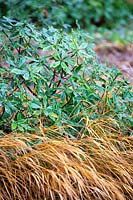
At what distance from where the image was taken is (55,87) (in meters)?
3.48

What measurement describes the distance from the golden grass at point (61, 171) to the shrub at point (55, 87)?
0.56ft

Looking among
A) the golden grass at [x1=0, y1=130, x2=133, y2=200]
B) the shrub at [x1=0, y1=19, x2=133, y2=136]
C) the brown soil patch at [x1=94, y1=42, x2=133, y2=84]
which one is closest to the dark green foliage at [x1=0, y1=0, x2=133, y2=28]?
the brown soil patch at [x1=94, y1=42, x2=133, y2=84]

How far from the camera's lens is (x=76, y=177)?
2930 mm

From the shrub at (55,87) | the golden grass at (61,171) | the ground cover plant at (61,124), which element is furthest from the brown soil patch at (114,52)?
the golden grass at (61,171)

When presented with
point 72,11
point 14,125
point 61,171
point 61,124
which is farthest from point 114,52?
point 61,171

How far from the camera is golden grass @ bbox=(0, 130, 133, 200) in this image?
2938mm

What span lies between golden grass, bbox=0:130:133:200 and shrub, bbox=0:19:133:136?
0.56ft

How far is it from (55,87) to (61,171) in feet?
2.43

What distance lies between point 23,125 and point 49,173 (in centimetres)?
41

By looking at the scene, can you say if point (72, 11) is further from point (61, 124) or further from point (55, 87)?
point (61, 124)

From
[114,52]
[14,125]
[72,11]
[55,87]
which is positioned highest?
[55,87]

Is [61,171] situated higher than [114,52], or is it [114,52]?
[61,171]

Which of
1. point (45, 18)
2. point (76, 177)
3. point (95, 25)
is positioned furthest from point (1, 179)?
point (95, 25)

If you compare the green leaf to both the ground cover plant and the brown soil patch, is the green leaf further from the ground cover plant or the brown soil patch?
the brown soil patch
